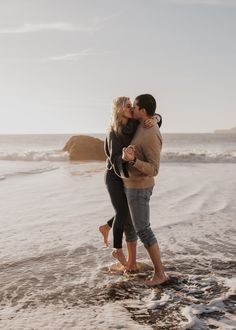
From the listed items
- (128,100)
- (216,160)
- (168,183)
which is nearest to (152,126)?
(128,100)

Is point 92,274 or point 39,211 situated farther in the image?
point 39,211

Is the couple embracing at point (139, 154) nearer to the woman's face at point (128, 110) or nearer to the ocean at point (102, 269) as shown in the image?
the woman's face at point (128, 110)

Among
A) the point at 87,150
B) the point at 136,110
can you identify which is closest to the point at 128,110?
the point at 136,110

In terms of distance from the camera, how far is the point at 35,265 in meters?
5.54

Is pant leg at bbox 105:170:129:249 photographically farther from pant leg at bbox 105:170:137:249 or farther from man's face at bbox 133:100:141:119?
man's face at bbox 133:100:141:119

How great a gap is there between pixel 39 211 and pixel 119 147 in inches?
190

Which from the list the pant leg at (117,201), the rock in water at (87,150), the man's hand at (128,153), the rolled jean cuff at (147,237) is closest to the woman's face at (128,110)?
the man's hand at (128,153)

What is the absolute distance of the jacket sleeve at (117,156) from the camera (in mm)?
4770

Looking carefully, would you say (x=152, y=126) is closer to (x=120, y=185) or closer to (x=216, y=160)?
(x=120, y=185)

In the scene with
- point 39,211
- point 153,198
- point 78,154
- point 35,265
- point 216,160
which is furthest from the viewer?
point 78,154

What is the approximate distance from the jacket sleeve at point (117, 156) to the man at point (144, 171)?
0.08m

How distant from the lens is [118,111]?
4762 mm

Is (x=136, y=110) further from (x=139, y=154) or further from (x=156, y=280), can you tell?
(x=156, y=280)

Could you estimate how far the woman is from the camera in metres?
4.78
